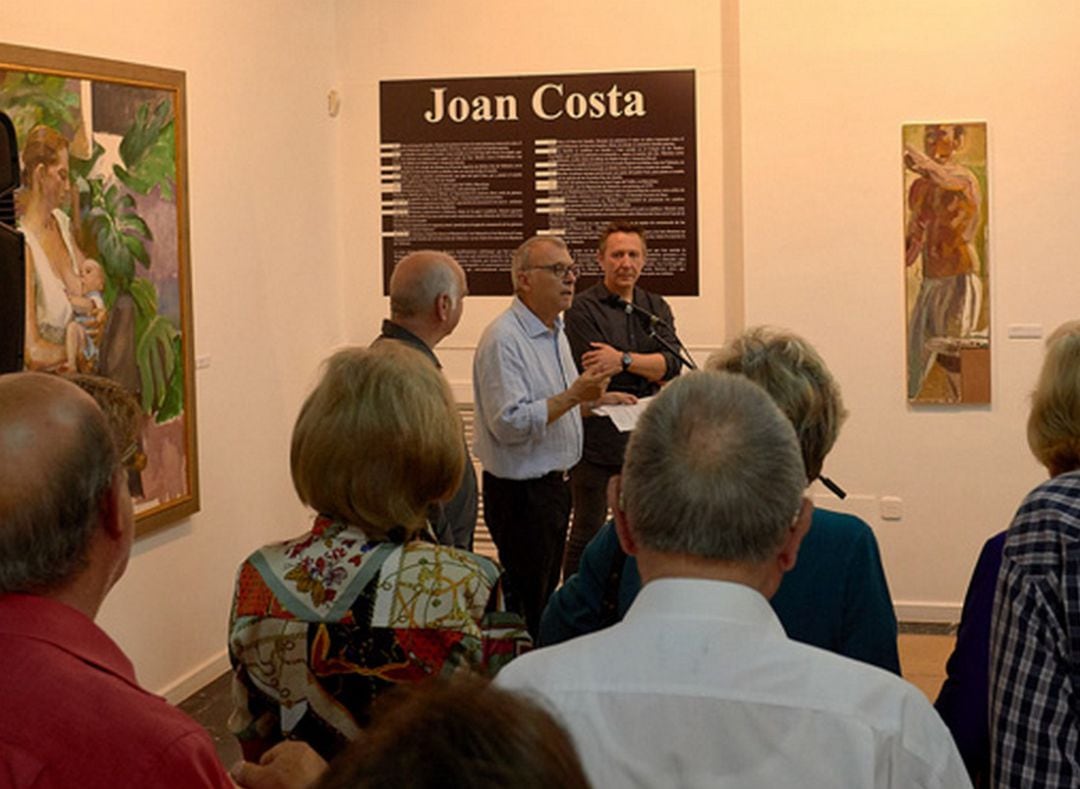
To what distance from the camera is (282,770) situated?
2.00 metres

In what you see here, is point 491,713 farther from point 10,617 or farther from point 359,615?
point 359,615

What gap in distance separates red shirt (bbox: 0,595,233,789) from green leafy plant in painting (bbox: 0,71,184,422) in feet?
12.4

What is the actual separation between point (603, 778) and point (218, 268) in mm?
5291

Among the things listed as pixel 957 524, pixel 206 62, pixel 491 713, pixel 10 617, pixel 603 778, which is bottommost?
pixel 957 524

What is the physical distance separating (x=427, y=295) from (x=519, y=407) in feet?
2.58

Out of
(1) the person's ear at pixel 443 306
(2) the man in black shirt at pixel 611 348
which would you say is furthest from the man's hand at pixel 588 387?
(2) the man in black shirt at pixel 611 348

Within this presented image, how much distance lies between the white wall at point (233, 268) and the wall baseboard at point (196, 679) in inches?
0.5

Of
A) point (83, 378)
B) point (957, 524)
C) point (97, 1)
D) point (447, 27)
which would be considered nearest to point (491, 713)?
point (83, 378)

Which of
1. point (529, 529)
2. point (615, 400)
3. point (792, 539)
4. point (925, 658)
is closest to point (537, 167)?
point (615, 400)

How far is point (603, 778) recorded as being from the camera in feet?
5.37

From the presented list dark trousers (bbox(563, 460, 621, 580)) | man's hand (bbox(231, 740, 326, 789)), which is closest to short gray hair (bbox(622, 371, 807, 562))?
man's hand (bbox(231, 740, 326, 789))

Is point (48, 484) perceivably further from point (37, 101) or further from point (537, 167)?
point (537, 167)

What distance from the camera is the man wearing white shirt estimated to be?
5.27 ft

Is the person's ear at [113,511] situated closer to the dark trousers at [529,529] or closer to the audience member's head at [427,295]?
the audience member's head at [427,295]
